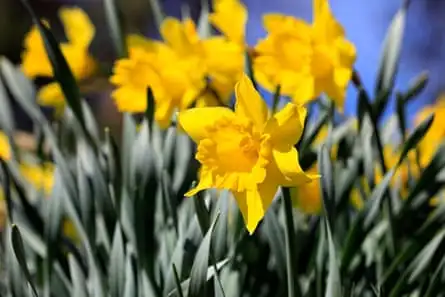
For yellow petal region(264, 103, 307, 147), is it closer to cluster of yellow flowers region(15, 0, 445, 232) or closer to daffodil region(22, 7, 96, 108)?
cluster of yellow flowers region(15, 0, 445, 232)

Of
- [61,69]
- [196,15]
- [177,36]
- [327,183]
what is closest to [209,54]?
[177,36]

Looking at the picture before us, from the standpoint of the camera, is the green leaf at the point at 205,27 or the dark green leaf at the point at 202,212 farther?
the green leaf at the point at 205,27

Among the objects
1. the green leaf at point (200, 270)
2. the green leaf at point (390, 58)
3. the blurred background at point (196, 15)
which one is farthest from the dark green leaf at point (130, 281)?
the blurred background at point (196, 15)

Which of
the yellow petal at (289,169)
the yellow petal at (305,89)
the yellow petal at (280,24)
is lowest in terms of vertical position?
the yellow petal at (289,169)

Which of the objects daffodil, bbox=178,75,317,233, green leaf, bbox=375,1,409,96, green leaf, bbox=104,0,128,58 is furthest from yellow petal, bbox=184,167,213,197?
green leaf, bbox=104,0,128,58

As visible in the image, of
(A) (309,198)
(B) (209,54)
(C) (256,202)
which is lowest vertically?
(A) (309,198)

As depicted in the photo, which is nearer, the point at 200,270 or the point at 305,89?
the point at 200,270

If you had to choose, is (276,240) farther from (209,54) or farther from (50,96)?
(50,96)

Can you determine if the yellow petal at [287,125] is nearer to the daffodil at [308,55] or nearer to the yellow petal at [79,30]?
the daffodil at [308,55]
